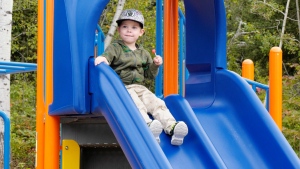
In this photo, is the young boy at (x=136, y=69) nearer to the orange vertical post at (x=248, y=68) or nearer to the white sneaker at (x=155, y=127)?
the white sneaker at (x=155, y=127)

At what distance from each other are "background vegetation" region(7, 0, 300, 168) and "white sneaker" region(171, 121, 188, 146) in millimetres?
6069

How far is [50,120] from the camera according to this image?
453cm

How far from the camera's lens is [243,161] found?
476 centimetres

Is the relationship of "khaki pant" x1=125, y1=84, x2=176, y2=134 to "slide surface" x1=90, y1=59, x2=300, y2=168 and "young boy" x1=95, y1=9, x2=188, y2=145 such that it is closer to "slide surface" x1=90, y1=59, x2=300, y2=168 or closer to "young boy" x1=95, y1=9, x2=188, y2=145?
"young boy" x1=95, y1=9, x2=188, y2=145

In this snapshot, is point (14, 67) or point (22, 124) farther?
point (22, 124)

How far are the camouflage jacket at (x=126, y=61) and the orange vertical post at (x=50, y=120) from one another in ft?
1.26

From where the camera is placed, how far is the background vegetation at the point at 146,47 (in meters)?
11.3

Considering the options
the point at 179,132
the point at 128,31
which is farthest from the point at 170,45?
the point at 179,132

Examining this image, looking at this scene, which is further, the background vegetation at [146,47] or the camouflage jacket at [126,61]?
the background vegetation at [146,47]

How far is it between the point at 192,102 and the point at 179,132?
85 centimetres

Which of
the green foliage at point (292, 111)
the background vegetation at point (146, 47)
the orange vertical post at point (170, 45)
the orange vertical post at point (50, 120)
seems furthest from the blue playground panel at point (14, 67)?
the green foliage at point (292, 111)

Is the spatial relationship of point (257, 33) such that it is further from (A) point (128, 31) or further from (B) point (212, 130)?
(A) point (128, 31)

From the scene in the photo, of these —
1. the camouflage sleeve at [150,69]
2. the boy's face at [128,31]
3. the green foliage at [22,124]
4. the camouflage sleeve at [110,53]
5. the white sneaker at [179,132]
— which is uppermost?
the boy's face at [128,31]

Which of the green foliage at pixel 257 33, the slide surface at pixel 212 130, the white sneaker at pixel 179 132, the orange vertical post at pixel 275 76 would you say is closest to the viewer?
the slide surface at pixel 212 130
